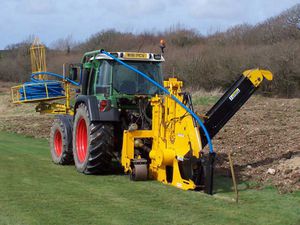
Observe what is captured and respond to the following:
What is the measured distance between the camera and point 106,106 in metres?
9.44

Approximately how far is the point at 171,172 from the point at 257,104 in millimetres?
11847

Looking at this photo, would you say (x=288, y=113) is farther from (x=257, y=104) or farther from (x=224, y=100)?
(x=224, y=100)

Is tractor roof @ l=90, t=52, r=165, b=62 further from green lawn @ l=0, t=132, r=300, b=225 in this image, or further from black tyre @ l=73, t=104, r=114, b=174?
green lawn @ l=0, t=132, r=300, b=225

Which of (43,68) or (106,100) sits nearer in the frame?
(106,100)

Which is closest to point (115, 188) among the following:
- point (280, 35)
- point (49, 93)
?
point (49, 93)

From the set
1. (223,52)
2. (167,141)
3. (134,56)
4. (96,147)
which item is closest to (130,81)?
(134,56)

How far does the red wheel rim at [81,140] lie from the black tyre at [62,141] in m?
0.79

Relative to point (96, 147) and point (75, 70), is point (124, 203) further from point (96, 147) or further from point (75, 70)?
point (75, 70)

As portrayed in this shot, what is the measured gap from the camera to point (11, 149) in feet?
48.1

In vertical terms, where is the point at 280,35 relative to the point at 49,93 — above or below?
above

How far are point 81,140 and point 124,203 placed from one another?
138 inches

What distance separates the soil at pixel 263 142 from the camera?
334 inches

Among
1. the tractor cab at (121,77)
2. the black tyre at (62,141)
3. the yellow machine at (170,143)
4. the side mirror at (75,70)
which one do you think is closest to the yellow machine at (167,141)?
the yellow machine at (170,143)

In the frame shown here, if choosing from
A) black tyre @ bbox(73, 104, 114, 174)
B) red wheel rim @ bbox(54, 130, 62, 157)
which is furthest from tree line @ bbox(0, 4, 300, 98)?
black tyre @ bbox(73, 104, 114, 174)
